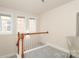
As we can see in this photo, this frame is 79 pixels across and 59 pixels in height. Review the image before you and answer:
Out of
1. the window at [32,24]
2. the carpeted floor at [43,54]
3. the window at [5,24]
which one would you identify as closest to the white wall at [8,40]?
the window at [5,24]

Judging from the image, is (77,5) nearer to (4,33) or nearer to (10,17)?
(10,17)

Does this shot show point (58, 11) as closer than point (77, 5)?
No

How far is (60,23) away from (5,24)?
224 centimetres

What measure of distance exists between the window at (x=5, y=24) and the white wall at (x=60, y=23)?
1.71 metres

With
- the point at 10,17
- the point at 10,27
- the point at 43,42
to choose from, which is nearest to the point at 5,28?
the point at 10,27

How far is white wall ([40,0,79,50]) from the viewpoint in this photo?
137 inches

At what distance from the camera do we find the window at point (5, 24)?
358 cm

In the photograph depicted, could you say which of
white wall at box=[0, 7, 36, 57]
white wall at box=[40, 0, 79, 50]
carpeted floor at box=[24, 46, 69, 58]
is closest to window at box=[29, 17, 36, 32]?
white wall at box=[40, 0, 79, 50]

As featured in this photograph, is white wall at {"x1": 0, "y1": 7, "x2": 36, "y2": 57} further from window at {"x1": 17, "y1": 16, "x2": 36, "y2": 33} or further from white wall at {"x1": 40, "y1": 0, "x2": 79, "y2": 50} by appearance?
white wall at {"x1": 40, "y1": 0, "x2": 79, "y2": 50}

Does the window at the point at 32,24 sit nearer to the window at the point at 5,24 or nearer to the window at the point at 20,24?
the window at the point at 20,24

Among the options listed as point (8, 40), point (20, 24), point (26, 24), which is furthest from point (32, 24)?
point (8, 40)

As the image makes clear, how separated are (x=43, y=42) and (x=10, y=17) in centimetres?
204

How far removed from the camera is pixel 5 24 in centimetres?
371

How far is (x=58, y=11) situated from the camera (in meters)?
3.99
